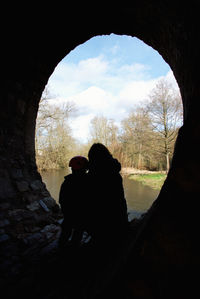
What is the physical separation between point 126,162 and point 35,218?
18.2 m

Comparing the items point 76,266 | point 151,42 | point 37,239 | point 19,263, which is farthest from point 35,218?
point 151,42

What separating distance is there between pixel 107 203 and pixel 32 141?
2888mm

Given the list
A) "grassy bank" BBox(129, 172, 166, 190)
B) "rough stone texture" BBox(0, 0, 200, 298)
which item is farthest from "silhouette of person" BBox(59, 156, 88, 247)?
"grassy bank" BBox(129, 172, 166, 190)

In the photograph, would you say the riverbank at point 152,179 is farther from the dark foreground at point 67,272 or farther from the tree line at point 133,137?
the dark foreground at point 67,272

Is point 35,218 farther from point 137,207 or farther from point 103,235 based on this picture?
point 137,207

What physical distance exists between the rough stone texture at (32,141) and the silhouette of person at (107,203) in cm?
62

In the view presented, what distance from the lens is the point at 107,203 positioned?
5.74ft

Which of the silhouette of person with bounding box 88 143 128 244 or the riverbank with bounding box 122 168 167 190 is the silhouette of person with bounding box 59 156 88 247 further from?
the riverbank with bounding box 122 168 167 190

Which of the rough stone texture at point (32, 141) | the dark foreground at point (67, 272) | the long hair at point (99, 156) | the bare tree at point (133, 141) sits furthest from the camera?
the bare tree at point (133, 141)

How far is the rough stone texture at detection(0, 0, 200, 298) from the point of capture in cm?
70

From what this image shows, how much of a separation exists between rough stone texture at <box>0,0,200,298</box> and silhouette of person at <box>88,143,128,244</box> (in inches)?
24.3

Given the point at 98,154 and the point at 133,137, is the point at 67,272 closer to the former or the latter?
the point at 98,154

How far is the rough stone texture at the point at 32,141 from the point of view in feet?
2.30

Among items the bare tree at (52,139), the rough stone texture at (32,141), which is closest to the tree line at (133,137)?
the bare tree at (52,139)
